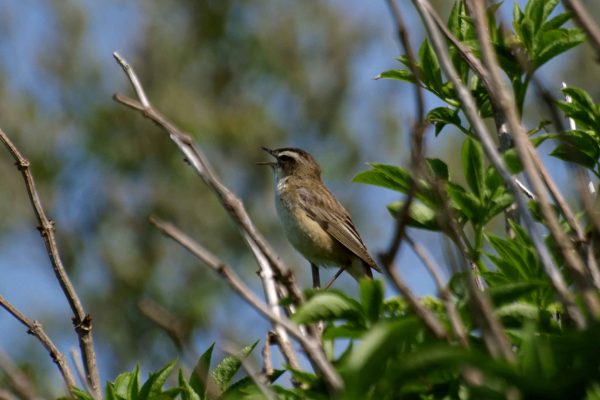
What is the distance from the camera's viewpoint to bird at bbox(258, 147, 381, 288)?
759 centimetres

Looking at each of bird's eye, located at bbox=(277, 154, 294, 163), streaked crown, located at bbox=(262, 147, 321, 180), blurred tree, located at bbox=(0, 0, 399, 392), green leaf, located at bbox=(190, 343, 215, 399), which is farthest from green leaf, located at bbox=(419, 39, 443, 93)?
blurred tree, located at bbox=(0, 0, 399, 392)

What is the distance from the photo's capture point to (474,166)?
273 cm

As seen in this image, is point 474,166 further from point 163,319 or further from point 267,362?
point 163,319

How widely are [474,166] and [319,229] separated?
4.99 metres

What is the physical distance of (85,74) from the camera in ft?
71.2

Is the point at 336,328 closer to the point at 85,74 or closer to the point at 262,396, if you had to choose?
the point at 262,396

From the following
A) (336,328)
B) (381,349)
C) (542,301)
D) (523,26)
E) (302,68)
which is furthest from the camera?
(302,68)

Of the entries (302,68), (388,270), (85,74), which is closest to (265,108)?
(302,68)

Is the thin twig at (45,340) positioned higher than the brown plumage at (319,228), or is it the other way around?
the brown plumage at (319,228)

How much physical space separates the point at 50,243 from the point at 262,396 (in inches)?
47.4

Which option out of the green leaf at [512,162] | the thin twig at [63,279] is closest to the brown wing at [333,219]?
the thin twig at [63,279]

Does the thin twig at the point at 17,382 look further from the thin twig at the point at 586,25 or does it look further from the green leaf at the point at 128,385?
the thin twig at the point at 586,25

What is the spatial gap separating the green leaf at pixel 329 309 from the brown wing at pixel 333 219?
210 inches

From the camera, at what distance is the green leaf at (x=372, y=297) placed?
200 cm
